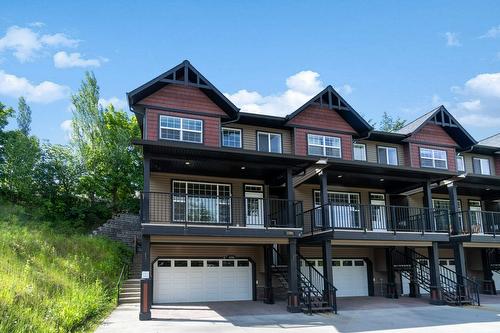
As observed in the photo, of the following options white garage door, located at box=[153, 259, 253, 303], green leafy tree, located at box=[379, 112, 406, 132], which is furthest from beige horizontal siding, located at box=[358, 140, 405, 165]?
green leafy tree, located at box=[379, 112, 406, 132]

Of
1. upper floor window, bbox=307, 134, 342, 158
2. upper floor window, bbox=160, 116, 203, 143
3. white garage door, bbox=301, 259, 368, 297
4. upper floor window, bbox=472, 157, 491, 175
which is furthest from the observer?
upper floor window, bbox=472, 157, 491, 175

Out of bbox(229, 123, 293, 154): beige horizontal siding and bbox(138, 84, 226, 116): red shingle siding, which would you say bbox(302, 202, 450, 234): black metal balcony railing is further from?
bbox(138, 84, 226, 116): red shingle siding

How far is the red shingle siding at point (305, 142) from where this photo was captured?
20219 mm

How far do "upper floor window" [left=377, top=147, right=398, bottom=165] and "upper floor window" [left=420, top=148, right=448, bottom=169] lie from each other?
4.53 ft

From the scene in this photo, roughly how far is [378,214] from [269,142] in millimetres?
6401

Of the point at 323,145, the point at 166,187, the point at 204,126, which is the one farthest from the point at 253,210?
the point at 323,145

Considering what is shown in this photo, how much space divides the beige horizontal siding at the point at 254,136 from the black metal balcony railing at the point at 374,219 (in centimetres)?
330

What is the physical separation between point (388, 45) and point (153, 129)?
34.9ft

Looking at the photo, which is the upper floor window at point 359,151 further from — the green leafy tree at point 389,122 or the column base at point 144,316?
the green leafy tree at point 389,122

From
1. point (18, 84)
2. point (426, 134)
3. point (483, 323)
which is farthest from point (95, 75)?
point (483, 323)

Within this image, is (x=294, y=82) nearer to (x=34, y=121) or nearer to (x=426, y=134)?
(x=426, y=134)

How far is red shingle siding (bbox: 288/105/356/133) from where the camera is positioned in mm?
20641

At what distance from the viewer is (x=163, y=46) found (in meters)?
16.2

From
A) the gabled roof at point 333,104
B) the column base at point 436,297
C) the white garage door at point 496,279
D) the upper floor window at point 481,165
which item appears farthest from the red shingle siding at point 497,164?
the column base at point 436,297
